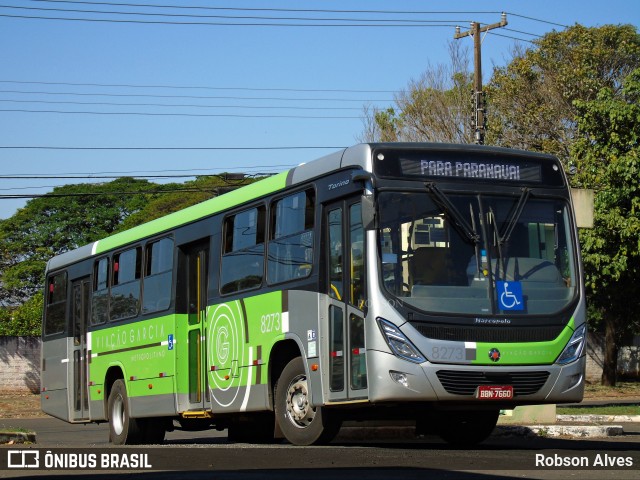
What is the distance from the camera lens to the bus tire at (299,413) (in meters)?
12.6

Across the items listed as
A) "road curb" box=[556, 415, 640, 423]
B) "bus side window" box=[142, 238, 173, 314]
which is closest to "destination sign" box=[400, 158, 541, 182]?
"bus side window" box=[142, 238, 173, 314]

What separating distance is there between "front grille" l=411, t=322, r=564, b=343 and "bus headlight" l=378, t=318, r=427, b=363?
6.9 inches

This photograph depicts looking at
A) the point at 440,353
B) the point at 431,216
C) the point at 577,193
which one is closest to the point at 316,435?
the point at 440,353

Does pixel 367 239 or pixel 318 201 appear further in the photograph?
pixel 318 201

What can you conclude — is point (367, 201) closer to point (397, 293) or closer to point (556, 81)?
point (397, 293)

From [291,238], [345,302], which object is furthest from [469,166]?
[291,238]

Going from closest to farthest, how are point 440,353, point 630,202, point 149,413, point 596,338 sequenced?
1. point 440,353
2. point 149,413
3. point 630,202
4. point 596,338

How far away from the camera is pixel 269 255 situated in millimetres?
13789

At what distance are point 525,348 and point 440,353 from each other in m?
0.99

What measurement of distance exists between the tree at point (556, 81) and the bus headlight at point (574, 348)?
90.7 ft

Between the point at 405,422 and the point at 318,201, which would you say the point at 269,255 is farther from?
the point at 405,422

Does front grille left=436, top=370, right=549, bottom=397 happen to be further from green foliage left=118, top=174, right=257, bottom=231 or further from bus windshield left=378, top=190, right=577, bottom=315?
green foliage left=118, top=174, right=257, bottom=231

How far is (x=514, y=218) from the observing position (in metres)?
12.2

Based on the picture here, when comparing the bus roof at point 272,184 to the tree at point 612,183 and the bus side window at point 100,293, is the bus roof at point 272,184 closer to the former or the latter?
the bus side window at point 100,293
